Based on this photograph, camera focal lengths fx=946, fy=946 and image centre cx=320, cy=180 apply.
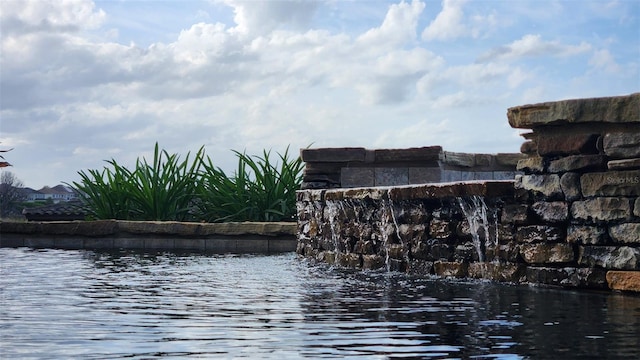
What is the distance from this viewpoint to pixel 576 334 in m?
5.54

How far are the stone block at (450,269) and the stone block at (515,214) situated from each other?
687 millimetres

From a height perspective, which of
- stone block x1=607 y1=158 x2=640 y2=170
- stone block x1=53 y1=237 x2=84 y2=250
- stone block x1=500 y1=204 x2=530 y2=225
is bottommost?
stone block x1=53 y1=237 x2=84 y2=250

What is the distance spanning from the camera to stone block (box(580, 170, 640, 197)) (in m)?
8.02

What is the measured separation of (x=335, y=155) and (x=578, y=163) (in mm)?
5637

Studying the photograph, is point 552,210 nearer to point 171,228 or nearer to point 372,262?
point 372,262

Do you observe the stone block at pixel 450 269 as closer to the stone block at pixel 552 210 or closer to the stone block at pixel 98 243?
the stone block at pixel 552 210

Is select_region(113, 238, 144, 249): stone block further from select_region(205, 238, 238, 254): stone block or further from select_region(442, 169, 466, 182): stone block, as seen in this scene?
select_region(442, 169, 466, 182): stone block

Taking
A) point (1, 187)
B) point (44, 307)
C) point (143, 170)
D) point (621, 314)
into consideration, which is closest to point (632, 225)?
point (621, 314)

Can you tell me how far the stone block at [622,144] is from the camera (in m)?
8.01

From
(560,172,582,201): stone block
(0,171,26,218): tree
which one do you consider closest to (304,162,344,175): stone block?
(560,172,582,201): stone block

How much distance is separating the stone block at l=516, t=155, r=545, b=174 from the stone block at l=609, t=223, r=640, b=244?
88 centimetres

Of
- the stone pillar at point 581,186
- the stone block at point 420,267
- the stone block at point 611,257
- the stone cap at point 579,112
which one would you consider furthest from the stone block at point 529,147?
the stone block at point 420,267

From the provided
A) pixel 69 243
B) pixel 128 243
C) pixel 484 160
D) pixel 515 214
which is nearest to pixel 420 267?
pixel 515 214

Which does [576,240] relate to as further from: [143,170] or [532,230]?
[143,170]
